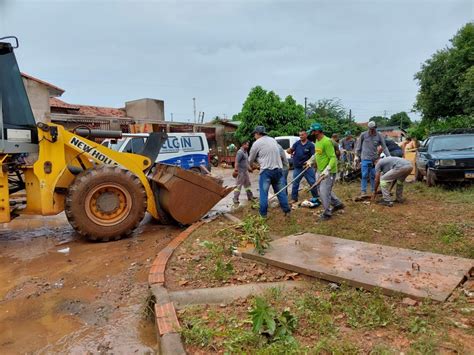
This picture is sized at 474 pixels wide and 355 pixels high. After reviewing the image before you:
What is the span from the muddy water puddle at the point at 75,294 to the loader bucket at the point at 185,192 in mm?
425

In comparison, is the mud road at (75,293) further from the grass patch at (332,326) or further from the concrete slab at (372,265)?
the concrete slab at (372,265)

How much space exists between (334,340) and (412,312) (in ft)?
2.59

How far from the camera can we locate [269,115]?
25344mm

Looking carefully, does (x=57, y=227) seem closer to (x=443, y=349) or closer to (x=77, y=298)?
(x=77, y=298)

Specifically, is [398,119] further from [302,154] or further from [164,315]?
[164,315]

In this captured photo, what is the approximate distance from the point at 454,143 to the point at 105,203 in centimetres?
865

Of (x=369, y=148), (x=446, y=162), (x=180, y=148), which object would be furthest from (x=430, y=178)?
(x=180, y=148)

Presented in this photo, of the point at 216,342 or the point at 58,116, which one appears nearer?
the point at 216,342

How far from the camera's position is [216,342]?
9.46ft

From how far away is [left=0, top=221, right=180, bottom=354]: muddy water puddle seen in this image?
11.1 feet

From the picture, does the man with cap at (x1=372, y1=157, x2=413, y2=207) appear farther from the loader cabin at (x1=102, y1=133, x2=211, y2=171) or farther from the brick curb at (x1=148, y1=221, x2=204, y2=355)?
the loader cabin at (x1=102, y1=133, x2=211, y2=171)

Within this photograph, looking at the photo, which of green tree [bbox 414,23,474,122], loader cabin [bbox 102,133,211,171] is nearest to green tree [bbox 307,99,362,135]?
green tree [bbox 414,23,474,122]

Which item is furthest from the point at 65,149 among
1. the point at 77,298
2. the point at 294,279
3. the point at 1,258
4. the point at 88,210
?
the point at 294,279

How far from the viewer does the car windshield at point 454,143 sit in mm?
9938
